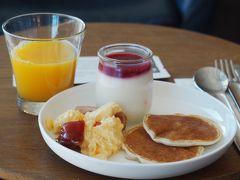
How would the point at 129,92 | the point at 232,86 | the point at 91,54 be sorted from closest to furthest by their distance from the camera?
the point at 129,92 < the point at 232,86 < the point at 91,54

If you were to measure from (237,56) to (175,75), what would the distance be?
9.7 inches

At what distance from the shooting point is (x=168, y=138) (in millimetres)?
801

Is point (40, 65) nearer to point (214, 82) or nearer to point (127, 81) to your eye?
point (127, 81)

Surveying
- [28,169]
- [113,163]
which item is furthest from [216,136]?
[28,169]

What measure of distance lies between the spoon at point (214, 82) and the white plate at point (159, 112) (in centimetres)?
9

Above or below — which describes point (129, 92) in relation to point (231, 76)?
above

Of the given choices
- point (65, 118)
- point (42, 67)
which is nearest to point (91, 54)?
point (42, 67)

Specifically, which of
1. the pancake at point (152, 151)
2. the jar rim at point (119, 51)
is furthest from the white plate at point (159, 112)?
the jar rim at point (119, 51)

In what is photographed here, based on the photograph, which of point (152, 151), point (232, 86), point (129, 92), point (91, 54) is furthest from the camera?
point (91, 54)

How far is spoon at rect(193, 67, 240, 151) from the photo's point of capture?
105cm

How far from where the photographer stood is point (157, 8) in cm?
206

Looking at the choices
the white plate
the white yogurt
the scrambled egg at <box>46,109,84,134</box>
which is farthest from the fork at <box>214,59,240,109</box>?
the scrambled egg at <box>46,109,84,134</box>

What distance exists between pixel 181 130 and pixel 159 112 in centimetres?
14

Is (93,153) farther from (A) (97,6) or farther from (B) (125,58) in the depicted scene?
(A) (97,6)
